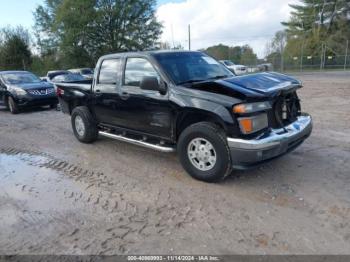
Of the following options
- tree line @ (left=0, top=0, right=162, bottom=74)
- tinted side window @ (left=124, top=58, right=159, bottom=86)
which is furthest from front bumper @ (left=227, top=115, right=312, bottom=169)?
tree line @ (left=0, top=0, right=162, bottom=74)

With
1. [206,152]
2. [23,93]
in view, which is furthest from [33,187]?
[23,93]

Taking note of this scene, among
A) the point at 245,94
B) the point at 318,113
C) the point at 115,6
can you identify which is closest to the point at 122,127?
the point at 245,94

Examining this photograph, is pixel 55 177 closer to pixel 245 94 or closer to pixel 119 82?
pixel 119 82

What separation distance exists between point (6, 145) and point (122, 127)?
3.15m

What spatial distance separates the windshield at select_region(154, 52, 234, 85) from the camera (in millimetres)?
5152

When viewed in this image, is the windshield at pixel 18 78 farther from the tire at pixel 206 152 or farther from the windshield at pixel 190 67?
the tire at pixel 206 152

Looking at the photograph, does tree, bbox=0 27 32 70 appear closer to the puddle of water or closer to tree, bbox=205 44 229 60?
tree, bbox=205 44 229 60

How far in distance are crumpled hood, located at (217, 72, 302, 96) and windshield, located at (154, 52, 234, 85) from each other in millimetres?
726

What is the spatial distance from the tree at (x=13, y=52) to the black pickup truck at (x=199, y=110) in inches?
1500

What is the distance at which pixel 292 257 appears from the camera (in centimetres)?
293

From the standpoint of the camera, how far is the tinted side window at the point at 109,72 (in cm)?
597

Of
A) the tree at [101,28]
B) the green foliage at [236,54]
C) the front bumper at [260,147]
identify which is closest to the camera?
the front bumper at [260,147]

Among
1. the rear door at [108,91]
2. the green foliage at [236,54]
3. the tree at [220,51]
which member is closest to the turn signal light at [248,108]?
the rear door at [108,91]

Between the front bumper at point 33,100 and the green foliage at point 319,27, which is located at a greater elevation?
the green foliage at point 319,27
